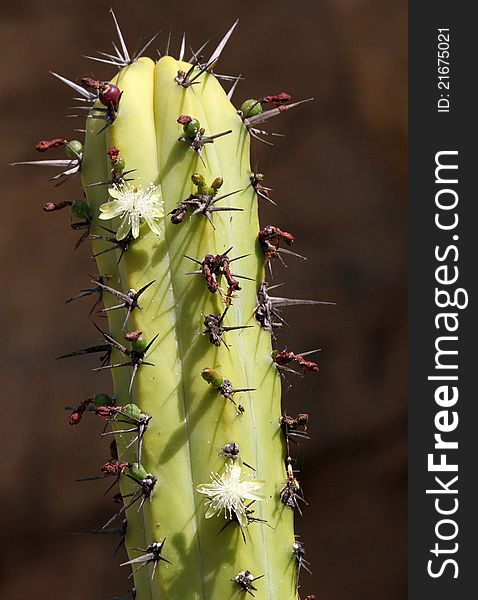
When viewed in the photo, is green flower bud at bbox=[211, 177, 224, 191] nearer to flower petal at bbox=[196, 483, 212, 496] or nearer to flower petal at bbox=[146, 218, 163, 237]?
flower petal at bbox=[146, 218, 163, 237]

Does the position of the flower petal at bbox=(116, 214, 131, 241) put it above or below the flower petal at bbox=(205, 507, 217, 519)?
above

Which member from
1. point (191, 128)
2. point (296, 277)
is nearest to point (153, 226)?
point (191, 128)

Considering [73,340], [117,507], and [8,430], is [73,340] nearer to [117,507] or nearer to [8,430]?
[8,430]

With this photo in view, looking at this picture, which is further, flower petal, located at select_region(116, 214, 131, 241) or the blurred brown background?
the blurred brown background

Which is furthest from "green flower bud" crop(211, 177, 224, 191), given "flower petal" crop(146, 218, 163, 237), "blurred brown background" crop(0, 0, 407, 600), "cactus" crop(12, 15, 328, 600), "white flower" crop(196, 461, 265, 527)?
"blurred brown background" crop(0, 0, 407, 600)

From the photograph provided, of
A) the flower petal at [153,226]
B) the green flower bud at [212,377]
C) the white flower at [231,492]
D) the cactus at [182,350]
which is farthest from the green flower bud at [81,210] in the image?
the white flower at [231,492]

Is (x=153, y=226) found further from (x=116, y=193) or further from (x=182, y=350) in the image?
(x=182, y=350)
